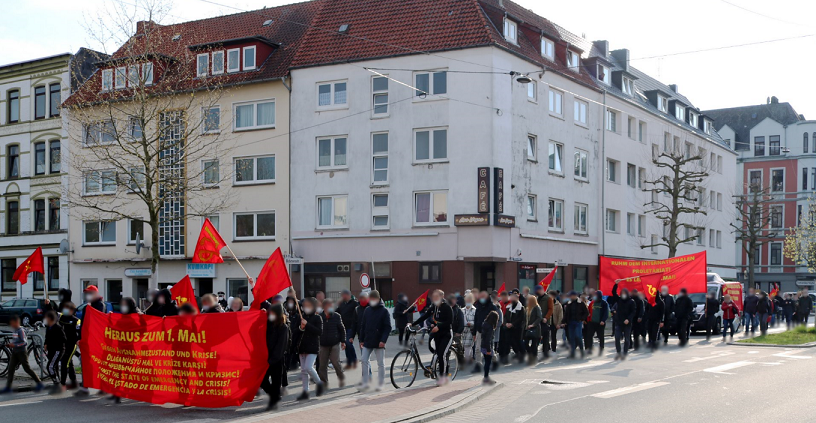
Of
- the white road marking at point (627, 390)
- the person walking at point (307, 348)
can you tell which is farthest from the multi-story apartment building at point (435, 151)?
the person walking at point (307, 348)

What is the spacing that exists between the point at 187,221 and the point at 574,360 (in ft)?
82.4

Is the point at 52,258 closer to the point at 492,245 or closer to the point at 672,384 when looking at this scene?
the point at 492,245

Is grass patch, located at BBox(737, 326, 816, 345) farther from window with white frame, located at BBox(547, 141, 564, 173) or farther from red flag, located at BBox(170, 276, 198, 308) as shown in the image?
red flag, located at BBox(170, 276, 198, 308)

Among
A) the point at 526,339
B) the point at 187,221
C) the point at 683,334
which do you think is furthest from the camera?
the point at 187,221

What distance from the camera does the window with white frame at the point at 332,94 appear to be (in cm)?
3753

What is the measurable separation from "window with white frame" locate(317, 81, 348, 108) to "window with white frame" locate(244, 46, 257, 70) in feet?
13.3

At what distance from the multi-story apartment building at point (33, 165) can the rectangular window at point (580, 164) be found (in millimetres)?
24701

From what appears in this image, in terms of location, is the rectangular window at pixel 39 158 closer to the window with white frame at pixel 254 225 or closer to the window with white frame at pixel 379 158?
the window with white frame at pixel 254 225

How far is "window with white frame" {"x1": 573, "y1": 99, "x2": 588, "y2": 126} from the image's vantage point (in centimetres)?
4148

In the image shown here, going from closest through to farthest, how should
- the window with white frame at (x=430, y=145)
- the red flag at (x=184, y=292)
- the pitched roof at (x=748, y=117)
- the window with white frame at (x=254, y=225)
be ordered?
the red flag at (x=184, y=292) → the window with white frame at (x=430, y=145) → the window with white frame at (x=254, y=225) → the pitched roof at (x=748, y=117)

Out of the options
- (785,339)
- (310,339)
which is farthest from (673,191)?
(310,339)

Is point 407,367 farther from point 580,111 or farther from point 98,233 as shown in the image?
point 98,233

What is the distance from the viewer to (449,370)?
50.5 feet

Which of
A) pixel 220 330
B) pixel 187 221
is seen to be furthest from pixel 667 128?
pixel 220 330
